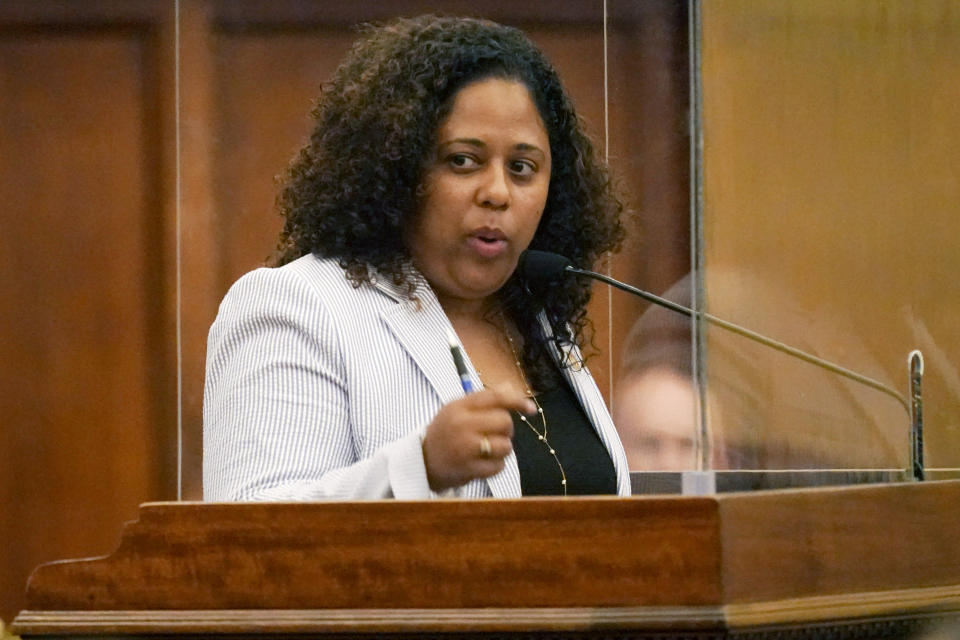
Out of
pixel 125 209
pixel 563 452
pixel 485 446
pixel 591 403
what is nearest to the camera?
pixel 485 446

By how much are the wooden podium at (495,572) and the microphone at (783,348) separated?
19 cm

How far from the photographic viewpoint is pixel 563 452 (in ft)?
6.72

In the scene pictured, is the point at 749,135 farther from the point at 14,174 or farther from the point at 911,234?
the point at 14,174

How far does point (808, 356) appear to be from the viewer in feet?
5.37

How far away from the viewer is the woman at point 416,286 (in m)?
1.73

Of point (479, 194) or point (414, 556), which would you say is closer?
point (414, 556)

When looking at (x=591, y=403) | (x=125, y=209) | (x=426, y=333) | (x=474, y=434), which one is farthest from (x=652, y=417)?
(x=125, y=209)

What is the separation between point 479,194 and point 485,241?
2.9 inches

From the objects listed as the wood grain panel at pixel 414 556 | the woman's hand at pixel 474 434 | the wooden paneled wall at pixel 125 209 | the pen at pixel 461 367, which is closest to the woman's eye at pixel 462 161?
the pen at pixel 461 367

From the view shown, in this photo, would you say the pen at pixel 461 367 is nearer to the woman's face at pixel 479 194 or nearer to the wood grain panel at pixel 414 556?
the woman's face at pixel 479 194

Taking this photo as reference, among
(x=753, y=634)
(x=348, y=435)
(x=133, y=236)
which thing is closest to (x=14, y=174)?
(x=133, y=236)

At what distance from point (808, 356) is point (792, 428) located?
0.11 meters

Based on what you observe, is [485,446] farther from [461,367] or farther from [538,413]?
[538,413]

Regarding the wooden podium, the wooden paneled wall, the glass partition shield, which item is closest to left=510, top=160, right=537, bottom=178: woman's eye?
the glass partition shield
